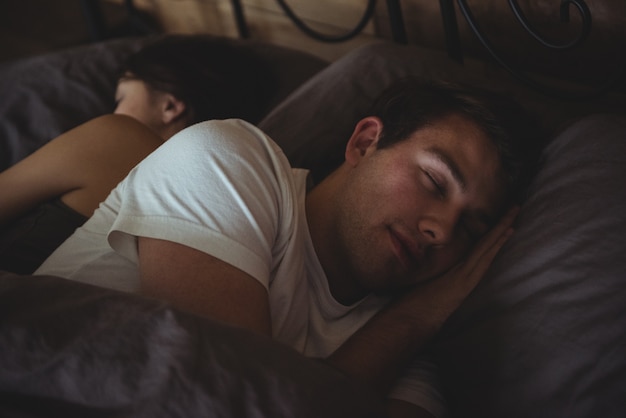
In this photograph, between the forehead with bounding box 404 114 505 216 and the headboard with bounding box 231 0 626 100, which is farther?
the headboard with bounding box 231 0 626 100

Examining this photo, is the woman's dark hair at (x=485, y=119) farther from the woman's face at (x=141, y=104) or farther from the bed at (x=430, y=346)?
the woman's face at (x=141, y=104)

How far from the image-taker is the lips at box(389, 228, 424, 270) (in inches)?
36.3

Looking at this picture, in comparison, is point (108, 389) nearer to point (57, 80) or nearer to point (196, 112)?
point (196, 112)

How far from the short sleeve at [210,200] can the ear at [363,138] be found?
0.69 feet

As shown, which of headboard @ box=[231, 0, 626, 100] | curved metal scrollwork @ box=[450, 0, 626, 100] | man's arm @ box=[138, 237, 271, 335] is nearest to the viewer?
man's arm @ box=[138, 237, 271, 335]

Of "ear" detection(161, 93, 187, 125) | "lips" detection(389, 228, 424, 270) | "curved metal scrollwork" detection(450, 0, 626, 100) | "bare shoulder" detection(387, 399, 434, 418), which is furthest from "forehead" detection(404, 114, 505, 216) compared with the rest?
"ear" detection(161, 93, 187, 125)

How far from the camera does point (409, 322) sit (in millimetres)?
961

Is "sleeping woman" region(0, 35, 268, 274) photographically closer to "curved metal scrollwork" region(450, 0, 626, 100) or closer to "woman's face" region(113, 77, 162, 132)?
"woman's face" region(113, 77, 162, 132)

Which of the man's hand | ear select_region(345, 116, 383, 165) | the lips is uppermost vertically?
ear select_region(345, 116, 383, 165)

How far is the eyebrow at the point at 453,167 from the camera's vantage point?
0.95 meters

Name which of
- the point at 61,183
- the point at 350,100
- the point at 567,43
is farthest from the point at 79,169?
the point at 567,43

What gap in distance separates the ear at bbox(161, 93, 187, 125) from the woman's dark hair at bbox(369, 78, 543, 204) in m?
0.48

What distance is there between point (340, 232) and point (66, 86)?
2.86 feet

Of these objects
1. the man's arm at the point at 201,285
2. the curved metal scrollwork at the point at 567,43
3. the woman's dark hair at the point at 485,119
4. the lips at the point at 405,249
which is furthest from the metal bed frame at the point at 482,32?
the man's arm at the point at 201,285
